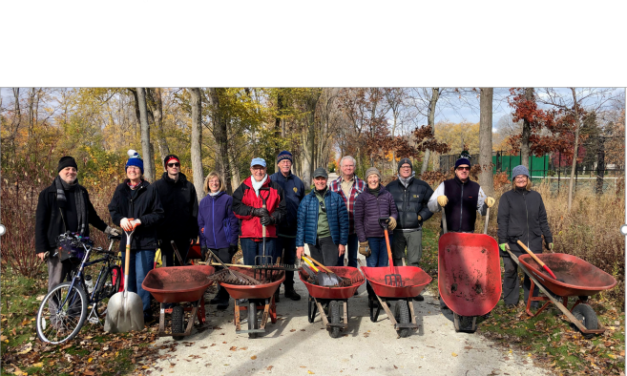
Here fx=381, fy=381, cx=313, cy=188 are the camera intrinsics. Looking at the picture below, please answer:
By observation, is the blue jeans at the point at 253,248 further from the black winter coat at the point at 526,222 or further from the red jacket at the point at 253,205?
the black winter coat at the point at 526,222

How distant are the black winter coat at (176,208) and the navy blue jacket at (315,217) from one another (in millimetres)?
1639

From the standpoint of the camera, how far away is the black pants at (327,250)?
5.12 meters

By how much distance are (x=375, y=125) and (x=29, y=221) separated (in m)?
24.0

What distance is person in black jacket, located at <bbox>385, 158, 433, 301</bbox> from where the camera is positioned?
5.34m

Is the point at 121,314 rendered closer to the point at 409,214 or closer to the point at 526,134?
the point at 409,214

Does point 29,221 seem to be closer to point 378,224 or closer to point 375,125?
point 378,224

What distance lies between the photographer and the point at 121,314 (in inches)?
166

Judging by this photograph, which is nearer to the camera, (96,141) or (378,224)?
(378,224)

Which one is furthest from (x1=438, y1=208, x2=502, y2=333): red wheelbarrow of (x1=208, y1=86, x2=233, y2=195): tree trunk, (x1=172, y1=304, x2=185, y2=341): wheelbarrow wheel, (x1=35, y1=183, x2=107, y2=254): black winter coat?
(x1=208, y1=86, x2=233, y2=195): tree trunk

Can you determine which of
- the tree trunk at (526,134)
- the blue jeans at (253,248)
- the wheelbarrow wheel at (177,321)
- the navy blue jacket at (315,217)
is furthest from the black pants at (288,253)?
the tree trunk at (526,134)
